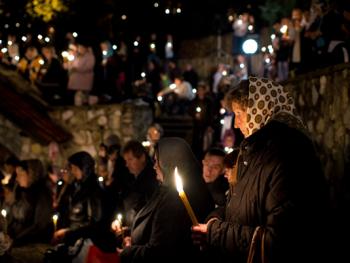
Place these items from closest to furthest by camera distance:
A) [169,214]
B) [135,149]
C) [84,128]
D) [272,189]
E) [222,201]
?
[272,189] → [169,214] → [222,201] → [135,149] → [84,128]

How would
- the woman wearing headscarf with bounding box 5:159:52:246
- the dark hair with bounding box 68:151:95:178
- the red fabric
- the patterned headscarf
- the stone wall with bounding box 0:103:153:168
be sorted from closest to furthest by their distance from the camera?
the patterned headscarf → the red fabric → the dark hair with bounding box 68:151:95:178 → the woman wearing headscarf with bounding box 5:159:52:246 → the stone wall with bounding box 0:103:153:168

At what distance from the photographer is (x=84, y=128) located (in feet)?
49.3

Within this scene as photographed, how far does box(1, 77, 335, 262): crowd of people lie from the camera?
11.0 ft

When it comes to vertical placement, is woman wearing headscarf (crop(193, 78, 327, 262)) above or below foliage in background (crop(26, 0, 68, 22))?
below

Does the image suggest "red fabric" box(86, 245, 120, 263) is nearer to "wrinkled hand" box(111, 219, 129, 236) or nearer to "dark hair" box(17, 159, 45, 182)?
"wrinkled hand" box(111, 219, 129, 236)

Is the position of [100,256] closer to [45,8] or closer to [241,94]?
[241,94]

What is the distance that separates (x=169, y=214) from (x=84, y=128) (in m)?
10.7

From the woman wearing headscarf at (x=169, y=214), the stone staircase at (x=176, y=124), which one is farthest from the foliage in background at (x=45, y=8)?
the woman wearing headscarf at (x=169, y=214)

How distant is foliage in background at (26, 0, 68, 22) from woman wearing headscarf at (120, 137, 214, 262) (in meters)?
15.6

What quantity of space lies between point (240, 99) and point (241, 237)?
0.78 m

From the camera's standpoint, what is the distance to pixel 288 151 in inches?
134

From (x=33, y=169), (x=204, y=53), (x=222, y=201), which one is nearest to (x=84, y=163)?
(x=33, y=169)

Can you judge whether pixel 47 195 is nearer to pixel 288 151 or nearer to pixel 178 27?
pixel 288 151

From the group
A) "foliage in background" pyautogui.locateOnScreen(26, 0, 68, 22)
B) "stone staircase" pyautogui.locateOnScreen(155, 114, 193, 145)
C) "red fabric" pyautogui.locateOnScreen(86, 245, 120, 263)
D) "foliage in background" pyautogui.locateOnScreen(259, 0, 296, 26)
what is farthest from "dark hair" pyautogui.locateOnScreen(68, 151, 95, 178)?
"foliage in background" pyautogui.locateOnScreen(259, 0, 296, 26)
